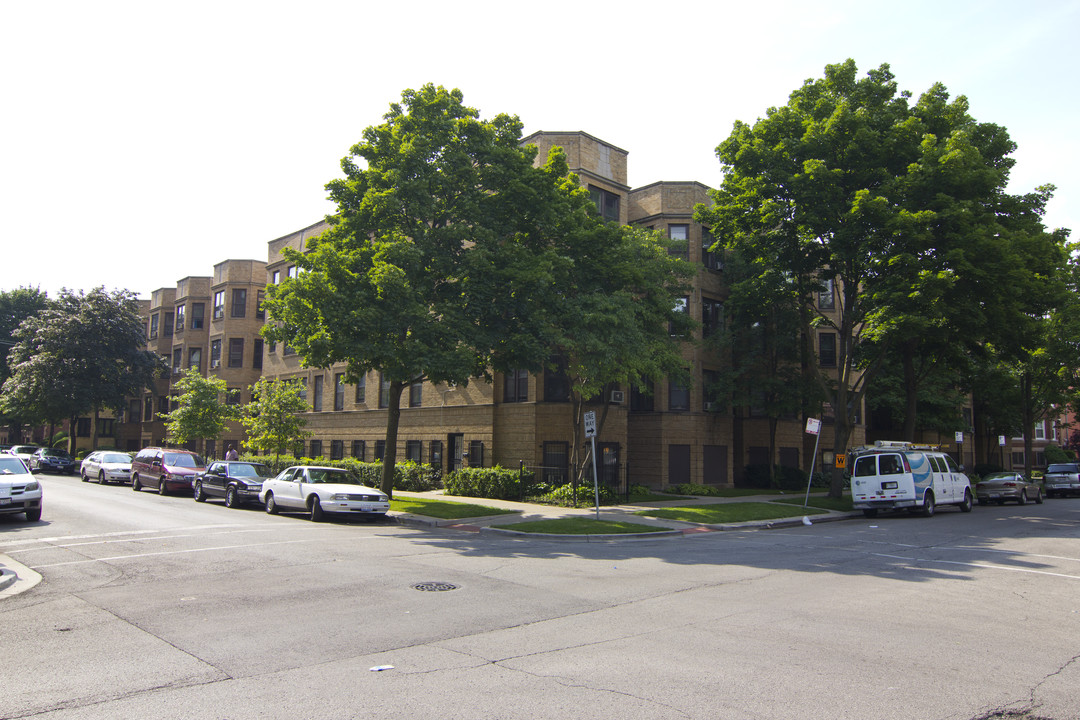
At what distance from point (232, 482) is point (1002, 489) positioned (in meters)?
30.4

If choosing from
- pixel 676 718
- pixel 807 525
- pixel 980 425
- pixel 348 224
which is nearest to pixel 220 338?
pixel 348 224

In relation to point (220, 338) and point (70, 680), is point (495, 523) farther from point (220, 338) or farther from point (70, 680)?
point (220, 338)

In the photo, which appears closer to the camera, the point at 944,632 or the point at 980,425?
the point at 944,632

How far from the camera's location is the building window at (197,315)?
51219mm

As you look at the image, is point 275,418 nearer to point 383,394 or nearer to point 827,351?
point 383,394

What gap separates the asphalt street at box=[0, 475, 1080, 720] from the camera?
536cm

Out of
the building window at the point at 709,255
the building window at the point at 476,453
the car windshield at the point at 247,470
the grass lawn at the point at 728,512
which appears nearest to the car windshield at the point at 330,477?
the car windshield at the point at 247,470

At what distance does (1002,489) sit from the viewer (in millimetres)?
30453

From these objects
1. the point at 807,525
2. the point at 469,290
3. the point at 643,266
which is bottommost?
the point at 807,525

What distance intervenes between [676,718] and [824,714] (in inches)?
42.6

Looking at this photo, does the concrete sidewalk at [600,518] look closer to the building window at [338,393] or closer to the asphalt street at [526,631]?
the asphalt street at [526,631]

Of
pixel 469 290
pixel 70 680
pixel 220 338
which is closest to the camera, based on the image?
pixel 70 680

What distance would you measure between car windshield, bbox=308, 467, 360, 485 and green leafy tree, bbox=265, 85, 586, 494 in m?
2.33

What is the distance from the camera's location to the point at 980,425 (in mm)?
55656
